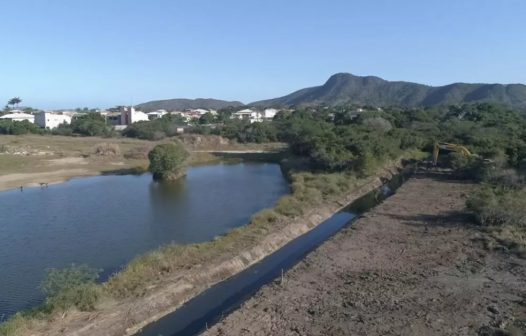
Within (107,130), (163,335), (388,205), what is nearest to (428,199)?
(388,205)

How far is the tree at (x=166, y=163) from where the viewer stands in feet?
148

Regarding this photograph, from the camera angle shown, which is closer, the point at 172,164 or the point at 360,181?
the point at 360,181

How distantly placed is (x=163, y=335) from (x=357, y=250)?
1081 centimetres

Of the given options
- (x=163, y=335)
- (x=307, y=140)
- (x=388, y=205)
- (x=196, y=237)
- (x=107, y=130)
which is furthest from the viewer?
(x=107, y=130)

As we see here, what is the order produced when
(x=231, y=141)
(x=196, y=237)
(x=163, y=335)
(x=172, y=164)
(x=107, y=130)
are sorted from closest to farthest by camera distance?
(x=163, y=335) < (x=196, y=237) < (x=172, y=164) < (x=231, y=141) < (x=107, y=130)

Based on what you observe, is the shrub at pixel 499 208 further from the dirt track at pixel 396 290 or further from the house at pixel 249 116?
the house at pixel 249 116

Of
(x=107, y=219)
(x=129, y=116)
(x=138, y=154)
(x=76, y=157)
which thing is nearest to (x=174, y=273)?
(x=107, y=219)

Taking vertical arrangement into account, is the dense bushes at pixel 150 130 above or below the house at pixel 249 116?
below

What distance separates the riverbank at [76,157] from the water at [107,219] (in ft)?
13.7

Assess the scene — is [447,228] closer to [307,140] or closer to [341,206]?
[341,206]

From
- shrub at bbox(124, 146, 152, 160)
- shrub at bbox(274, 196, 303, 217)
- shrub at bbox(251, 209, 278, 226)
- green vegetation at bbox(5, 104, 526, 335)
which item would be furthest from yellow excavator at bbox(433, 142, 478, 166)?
shrub at bbox(124, 146, 152, 160)

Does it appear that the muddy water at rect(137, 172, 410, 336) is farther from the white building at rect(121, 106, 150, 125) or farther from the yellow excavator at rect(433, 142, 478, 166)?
the white building at rect(121, 106, 150, 125)

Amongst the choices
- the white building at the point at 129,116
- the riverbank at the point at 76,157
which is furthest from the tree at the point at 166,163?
the white building at the point at 129,116

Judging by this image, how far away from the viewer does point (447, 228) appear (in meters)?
26.1
